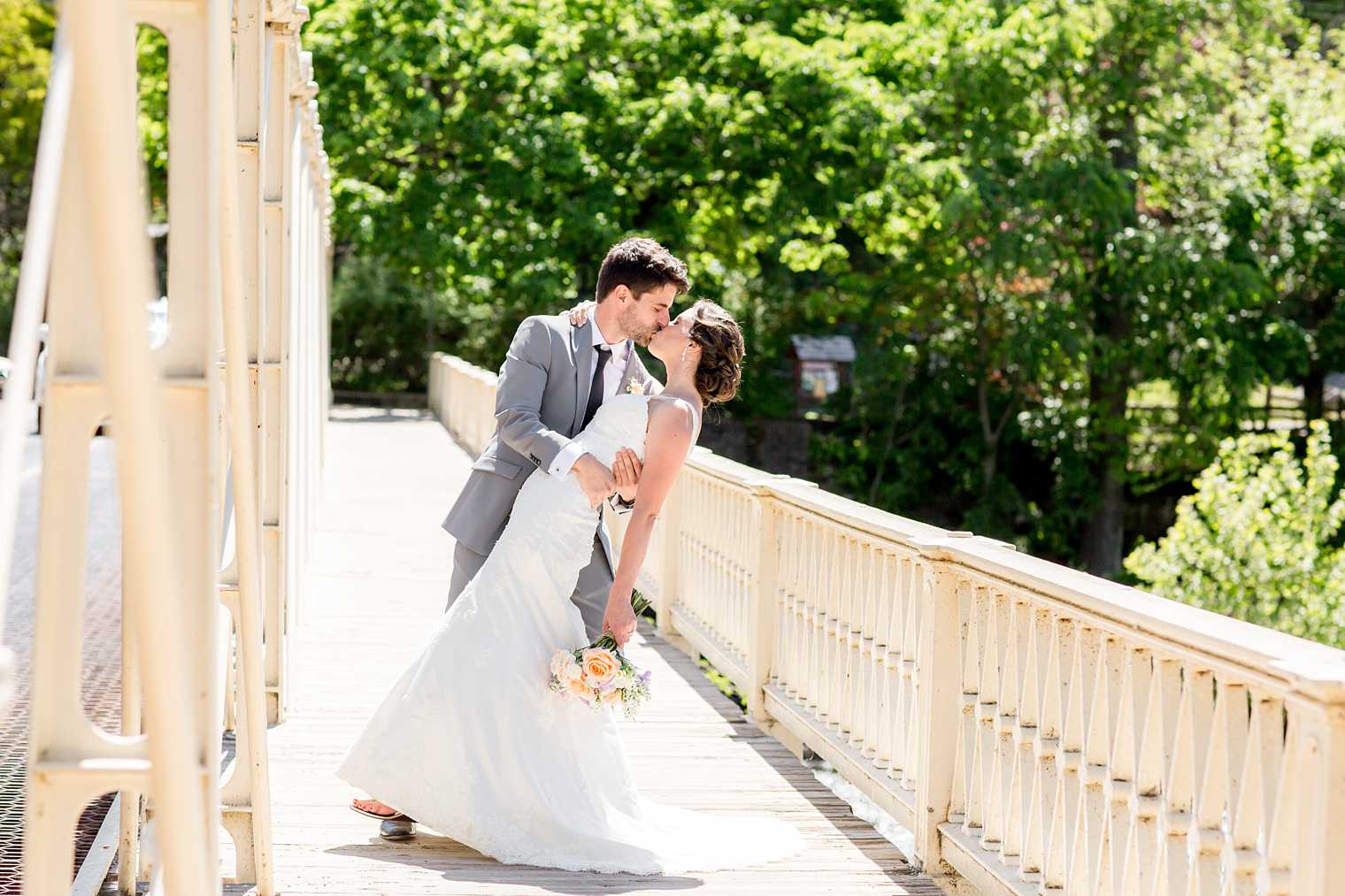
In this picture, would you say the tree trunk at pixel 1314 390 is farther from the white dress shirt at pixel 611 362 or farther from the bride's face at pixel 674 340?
the bride's face at pixel 674 340

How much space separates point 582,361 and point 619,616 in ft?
3.06

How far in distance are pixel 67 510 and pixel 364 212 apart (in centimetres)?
2813

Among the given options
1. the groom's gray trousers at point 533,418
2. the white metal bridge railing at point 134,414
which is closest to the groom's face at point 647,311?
the groom's gray trousers at point 533,418

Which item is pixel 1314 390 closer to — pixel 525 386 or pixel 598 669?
pixel 525 386

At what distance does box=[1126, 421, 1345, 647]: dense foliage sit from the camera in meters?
20.4

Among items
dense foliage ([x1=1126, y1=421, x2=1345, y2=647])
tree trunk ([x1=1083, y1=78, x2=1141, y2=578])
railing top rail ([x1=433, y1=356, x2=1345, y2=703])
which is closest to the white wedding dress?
railing top rail ([x1=433, y1=356, x2=1345, y2=703])

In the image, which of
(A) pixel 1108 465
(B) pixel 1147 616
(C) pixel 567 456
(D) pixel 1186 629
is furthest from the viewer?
(A) pixel 1108 465

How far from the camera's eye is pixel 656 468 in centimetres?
514

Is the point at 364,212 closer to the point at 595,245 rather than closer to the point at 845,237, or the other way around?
the point at 595,245

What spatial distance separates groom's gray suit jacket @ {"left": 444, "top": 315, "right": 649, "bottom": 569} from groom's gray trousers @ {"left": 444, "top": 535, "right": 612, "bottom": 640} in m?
0.04

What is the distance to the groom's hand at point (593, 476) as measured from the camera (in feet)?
17.5

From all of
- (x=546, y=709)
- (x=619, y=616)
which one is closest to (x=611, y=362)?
(x=619, y=616)

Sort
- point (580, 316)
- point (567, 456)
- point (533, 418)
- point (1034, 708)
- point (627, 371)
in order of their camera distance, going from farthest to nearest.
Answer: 1. point (627, 371)
2. point (580, 316)
3. point (533, 418)
4. point (567, 456)
5. point (1034, 708)

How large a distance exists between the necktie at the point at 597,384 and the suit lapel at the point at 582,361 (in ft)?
0.07
